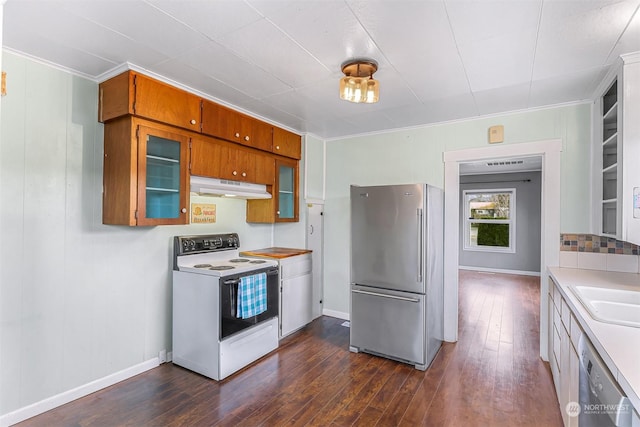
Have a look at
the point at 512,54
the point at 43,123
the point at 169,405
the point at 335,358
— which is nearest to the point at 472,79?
the point at 512,54

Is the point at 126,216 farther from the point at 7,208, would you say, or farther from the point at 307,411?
the point at 307,411

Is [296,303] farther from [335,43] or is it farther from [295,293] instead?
[335,43]

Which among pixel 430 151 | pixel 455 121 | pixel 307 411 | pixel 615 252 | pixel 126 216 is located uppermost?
pixel 455 121

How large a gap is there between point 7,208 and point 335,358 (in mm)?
2733

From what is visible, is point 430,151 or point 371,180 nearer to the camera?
point 430,151

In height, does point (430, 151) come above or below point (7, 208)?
above

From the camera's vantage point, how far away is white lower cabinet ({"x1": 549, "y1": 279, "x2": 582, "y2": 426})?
175 cm

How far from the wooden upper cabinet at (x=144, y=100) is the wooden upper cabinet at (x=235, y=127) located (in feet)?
0.57

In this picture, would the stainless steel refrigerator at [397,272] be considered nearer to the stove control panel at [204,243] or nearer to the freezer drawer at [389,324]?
the freezer drawer at [389,324]

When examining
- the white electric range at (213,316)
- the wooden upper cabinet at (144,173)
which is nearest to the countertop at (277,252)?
the white electric range at (213,316)

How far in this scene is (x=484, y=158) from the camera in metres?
3.36

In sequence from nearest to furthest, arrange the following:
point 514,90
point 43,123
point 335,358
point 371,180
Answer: point 43,123 → point 514,90 → point 335,358 → point 371,180

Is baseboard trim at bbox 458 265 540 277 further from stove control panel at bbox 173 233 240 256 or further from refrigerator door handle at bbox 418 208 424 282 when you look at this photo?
stove control panel at bbox 173 233 240 256

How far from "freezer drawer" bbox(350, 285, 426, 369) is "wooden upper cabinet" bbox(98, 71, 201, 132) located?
7.22ft
